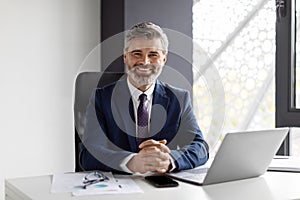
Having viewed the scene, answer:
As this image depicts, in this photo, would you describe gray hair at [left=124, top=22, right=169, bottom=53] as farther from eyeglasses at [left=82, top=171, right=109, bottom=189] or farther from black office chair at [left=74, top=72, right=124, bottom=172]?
eyeglasses at [left=82, top=171, right=109, bottom=189]

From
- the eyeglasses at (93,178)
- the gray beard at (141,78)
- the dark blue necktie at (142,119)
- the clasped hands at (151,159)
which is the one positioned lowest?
the eyeglasses at (93,178)

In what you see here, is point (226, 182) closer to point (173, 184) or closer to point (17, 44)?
point (173, 184)

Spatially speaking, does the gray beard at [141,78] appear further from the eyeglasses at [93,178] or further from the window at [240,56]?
the window at [240,56]

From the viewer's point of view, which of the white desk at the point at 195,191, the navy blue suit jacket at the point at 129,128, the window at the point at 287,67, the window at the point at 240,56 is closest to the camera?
the white desk at the point at 195,191

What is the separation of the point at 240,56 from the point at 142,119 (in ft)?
5.62

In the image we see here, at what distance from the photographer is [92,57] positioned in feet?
10.7

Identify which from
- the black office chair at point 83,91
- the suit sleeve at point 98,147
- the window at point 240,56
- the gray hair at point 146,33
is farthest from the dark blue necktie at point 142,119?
the window at point 240,56

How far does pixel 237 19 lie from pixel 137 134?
1.78 meters

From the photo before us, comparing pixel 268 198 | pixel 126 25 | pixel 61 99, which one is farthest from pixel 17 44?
pixel 268 198

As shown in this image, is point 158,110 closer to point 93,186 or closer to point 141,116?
point 141,116

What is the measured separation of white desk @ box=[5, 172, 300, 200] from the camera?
1399 millimetres

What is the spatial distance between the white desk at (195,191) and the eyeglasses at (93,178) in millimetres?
108

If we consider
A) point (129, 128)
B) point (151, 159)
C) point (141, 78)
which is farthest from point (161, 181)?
point (141, 78)

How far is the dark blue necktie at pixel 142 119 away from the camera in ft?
6.04
